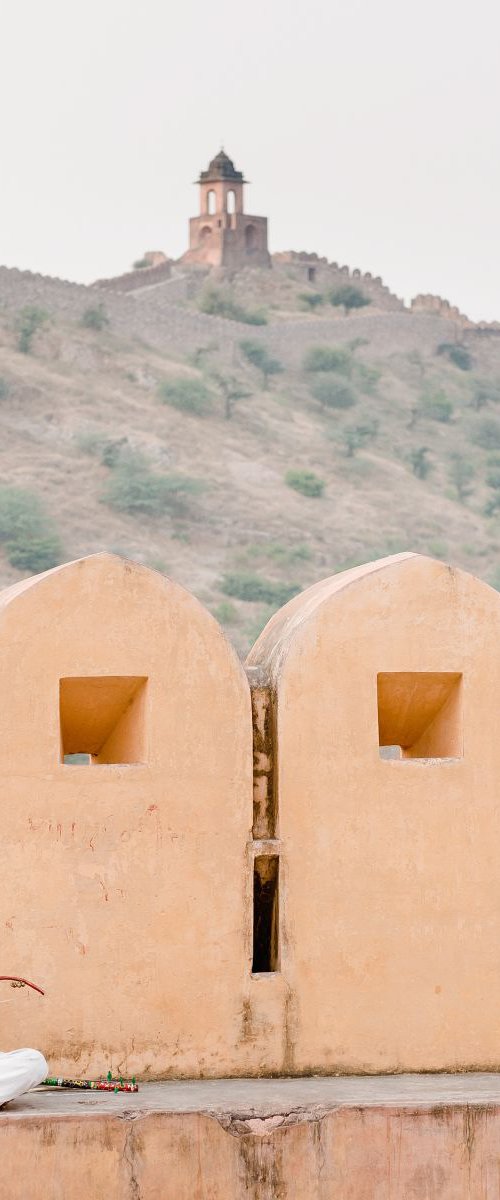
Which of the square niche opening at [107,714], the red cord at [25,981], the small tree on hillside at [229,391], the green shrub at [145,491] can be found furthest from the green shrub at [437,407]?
the red cord at [25,981]

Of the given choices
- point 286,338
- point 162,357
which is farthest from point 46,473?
point 286,338

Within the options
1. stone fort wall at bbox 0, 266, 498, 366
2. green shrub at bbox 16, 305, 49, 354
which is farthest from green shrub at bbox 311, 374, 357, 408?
green shrub at bbox 16, 305, 49, 354

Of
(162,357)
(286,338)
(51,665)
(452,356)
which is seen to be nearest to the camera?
(51,665)

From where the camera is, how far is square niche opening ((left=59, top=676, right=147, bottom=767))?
5859mm

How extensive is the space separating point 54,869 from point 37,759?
1.09ft

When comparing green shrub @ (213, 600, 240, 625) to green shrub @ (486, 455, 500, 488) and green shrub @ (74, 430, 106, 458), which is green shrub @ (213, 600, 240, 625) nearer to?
green shrub @ (74, 430, 106, 458)

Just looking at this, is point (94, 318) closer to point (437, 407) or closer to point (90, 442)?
point (90, 442)

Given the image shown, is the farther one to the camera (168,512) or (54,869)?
(168,512)

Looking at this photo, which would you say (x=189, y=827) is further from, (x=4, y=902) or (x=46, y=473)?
(x=46, y=473)

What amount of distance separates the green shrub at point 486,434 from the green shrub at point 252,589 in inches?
777

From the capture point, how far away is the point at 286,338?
188ft

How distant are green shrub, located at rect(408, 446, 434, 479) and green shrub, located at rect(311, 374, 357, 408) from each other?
3.29m

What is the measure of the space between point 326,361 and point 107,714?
2032 inches

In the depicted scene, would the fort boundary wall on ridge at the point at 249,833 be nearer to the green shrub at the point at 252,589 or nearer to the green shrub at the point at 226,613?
the green shrub at the point at 226,613
